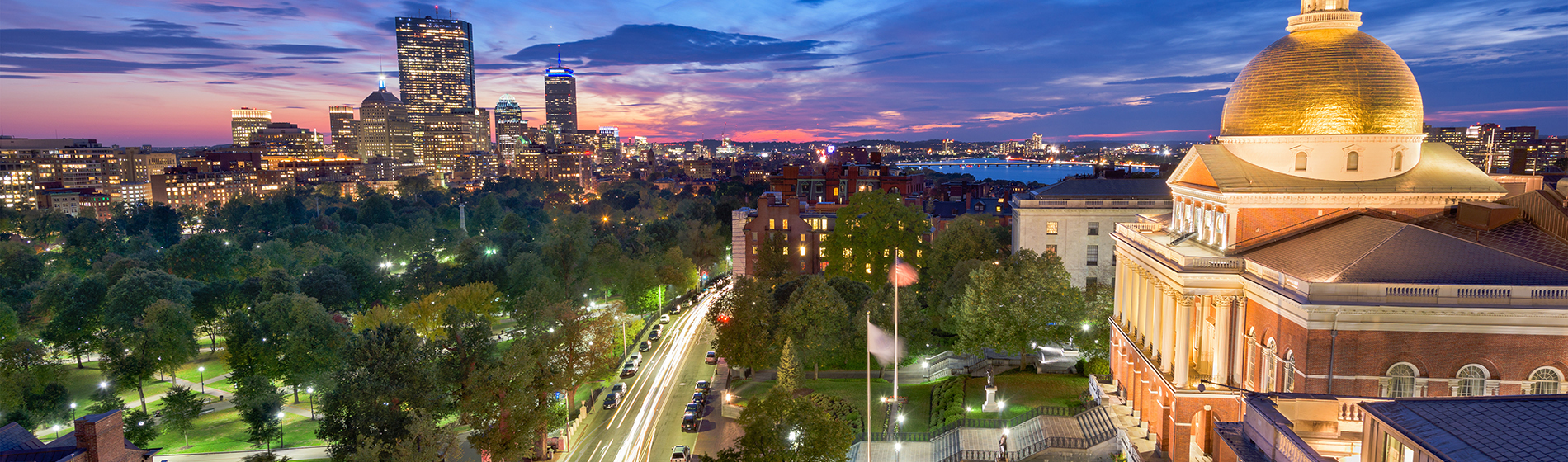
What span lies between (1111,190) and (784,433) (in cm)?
4789

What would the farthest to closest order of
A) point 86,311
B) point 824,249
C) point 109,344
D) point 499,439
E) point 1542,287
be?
point 824,249 < point 86,311 < point 109,344 < point 499,439 < point 1542,287

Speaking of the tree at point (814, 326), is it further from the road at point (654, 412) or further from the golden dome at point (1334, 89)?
the golden dome at point (1334, 89)

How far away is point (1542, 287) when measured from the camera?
86.7ft

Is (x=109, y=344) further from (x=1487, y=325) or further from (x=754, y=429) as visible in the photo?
(x=1487, y=325)

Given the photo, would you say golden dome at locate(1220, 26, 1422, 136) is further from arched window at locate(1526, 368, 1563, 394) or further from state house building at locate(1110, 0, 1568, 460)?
arched window at locate(1526, 368, 1563, 394)

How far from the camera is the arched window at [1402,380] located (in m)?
27.9

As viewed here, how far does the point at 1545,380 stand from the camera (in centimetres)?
Result: 2688

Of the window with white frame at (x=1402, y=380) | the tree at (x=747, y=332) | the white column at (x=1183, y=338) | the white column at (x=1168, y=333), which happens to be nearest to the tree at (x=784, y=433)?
the white column at (x=1183, y=338)

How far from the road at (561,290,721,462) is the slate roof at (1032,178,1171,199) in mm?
33384

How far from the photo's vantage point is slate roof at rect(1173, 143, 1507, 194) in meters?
36.1

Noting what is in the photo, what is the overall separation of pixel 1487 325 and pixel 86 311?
9541cm

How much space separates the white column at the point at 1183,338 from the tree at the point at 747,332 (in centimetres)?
2628

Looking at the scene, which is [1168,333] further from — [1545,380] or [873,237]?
[873,237]

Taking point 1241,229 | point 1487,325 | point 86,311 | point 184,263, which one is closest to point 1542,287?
point 1487,325
